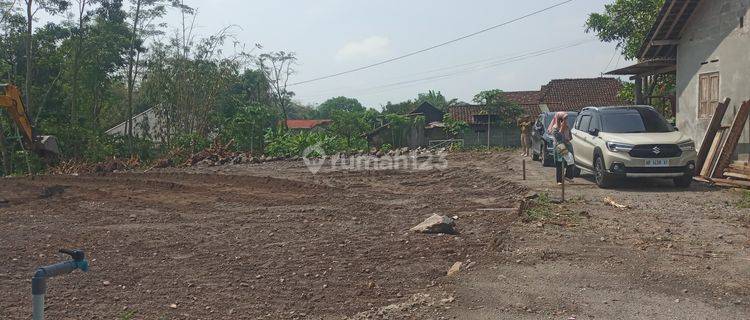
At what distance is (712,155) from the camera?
14164mm

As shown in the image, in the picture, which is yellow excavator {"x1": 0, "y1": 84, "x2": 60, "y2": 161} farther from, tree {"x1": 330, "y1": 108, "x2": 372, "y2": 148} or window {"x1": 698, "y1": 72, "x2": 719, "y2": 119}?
window {"x1": 698, "y1": 72, "x2": 719, "y2": 119}

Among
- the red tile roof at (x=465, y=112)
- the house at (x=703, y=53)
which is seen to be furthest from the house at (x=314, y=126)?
the house at (x=703, y=53)

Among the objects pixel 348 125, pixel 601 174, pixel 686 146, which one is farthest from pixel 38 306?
pixel 348 125

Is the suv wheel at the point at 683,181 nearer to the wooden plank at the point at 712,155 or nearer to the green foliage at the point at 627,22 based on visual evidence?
the wooden plank at the point at 712,155

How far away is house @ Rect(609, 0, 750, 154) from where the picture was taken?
14.7 meters

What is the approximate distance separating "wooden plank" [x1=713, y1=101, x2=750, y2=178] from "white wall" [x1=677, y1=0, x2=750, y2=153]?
48 centimetres

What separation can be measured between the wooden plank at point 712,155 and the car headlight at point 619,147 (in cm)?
256

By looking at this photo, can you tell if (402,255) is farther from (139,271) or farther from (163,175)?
(163,175)

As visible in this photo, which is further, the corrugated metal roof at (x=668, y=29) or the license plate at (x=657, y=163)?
the corrugated metal roof at (x=668, y=29)

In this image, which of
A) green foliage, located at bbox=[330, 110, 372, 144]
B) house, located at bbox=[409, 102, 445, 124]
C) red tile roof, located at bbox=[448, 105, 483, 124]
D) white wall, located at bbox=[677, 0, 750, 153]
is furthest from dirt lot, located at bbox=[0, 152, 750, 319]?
house, located at bbox=[409, 102, 445, 124]

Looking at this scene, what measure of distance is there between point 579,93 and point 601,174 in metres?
41.7

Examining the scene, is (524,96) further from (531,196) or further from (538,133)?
(531,196)

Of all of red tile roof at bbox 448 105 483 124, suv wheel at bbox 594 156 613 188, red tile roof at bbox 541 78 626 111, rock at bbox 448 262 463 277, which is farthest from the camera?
red tile roof at bbox 448 105 483 124

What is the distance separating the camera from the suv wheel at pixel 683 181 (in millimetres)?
13055
